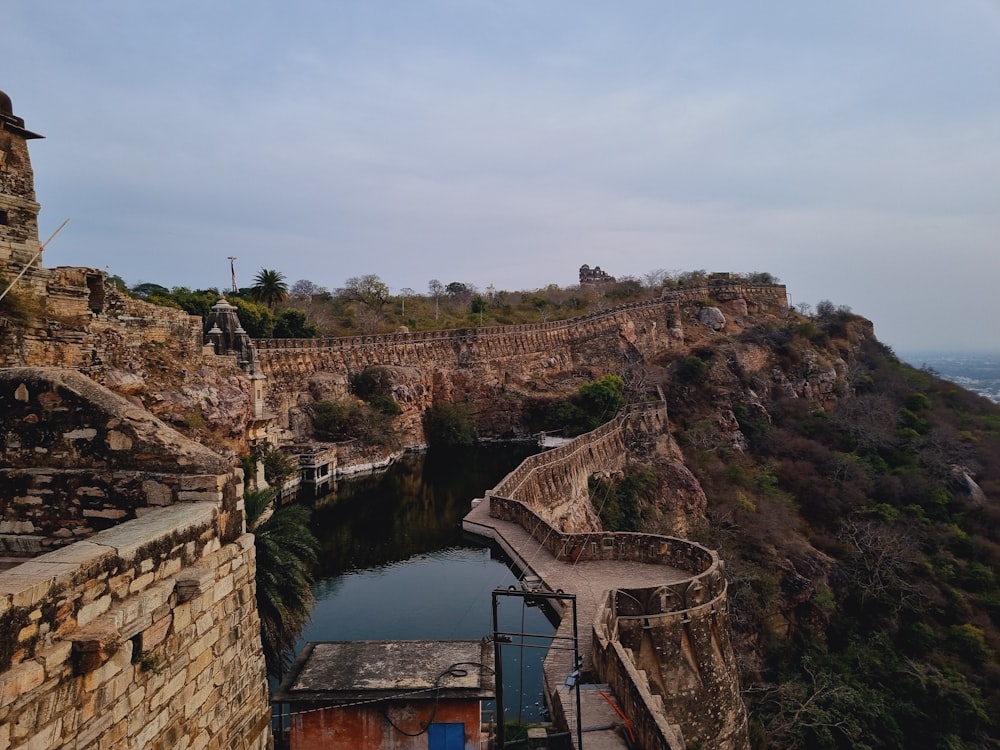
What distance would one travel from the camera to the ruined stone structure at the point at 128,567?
3166 mm

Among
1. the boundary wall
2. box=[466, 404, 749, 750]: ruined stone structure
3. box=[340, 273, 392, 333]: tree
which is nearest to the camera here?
box=[466, 404, 749, 750]: ruined stone structure

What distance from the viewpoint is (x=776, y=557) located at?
29.1 m

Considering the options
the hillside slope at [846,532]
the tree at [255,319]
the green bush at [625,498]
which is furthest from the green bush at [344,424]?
the hillside slope at [846,532]

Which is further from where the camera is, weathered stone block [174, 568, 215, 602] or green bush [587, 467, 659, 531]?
green bush [587, 467, 659, 531]

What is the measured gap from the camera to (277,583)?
11.9 meters

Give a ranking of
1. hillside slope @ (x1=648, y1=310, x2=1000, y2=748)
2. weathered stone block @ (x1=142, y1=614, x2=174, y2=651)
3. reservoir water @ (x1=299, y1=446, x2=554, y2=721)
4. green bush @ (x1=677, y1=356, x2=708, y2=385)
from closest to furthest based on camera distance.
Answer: weathered stone block @ (x1=142, y1=614, x2=174, y2=651)
reservoir water @ (x1=299, y1=446, x2=554, y2=721)
hillside slope @ (x1=648, y1=310, x2=1000, y2=748)
green bush @ (x1=677, y1=356, x2=708, y2=385)

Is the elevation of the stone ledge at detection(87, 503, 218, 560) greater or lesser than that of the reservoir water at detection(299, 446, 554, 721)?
greater

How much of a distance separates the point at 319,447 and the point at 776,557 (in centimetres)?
2247

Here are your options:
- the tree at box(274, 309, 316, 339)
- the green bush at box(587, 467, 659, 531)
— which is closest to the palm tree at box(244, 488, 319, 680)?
the green bush at box(587, 467, 659, 531)

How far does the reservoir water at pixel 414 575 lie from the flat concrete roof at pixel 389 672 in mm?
1910

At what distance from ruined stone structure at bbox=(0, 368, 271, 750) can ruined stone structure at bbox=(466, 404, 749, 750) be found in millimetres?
5936

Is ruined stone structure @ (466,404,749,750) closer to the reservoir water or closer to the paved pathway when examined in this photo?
the paved pathway

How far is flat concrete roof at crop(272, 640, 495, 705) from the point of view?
8133 millimetres

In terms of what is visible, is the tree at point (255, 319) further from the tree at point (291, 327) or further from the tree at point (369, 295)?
the tree at point (369, 295)
